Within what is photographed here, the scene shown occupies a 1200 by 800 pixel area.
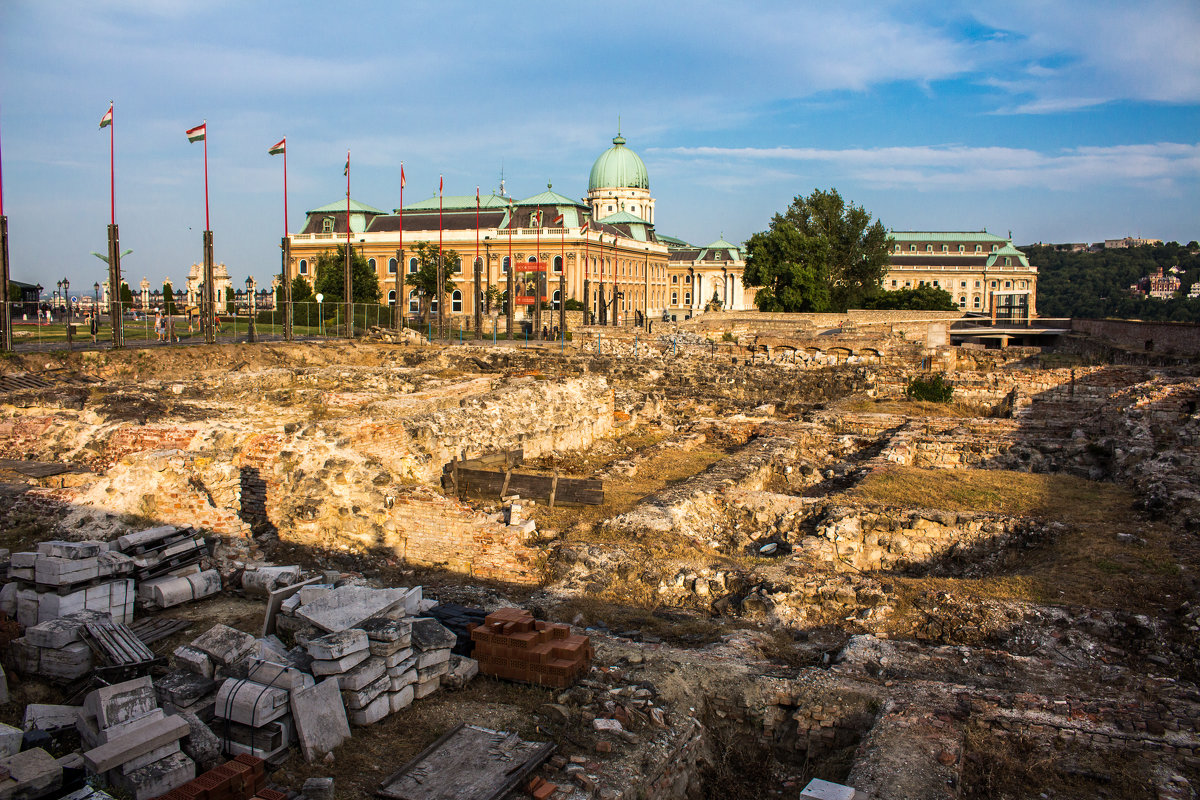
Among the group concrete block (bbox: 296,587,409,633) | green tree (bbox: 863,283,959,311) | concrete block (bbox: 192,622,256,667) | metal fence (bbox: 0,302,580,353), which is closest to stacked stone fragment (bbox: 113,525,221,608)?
concrete block (bbox: 192,622,256,667)

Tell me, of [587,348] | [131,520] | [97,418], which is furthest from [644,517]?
[587,348]

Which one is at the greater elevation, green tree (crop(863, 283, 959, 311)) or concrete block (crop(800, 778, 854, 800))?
green tree (crop(863, 283, 959, 311))

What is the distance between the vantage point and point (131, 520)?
34.2 ft

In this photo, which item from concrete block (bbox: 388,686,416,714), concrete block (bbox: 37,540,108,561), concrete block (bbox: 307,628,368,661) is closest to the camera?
concrete block (bbox: 307,628,368,661)

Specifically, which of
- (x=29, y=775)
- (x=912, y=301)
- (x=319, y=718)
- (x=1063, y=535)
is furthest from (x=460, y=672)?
(x=912, y=301)

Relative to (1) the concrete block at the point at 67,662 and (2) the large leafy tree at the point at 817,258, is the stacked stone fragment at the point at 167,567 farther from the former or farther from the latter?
(2) the large leafy tree at the point at 817,258

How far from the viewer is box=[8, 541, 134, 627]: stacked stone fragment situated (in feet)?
24.7

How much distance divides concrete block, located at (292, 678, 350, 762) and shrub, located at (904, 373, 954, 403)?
22.4m

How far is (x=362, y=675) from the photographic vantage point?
6215 mm

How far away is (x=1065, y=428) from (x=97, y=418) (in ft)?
64.7

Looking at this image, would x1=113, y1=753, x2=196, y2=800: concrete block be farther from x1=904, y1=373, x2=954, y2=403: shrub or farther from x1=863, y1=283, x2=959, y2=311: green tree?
x1=863, y1=283, x2=959, y2=311: green tree

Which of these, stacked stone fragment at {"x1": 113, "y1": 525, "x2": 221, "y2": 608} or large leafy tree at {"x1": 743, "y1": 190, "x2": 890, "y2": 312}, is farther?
large leafy tree at {"x1": 743, "y1": 190, "x2": 890, "y2": 312}

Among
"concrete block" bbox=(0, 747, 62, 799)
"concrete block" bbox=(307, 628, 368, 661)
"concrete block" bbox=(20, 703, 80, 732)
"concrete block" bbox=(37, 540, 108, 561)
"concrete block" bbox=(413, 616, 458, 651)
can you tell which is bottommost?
"concrete block" bbox=(20, 703, 80, 732)

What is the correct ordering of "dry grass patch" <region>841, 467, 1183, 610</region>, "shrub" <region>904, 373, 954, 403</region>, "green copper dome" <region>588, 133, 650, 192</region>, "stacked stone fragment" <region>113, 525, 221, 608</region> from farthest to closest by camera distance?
"green copper dome" <region>588, 133, 650, 192</region>
"shrub" <region>904, 373, 954, 403</region>
"dry grass patch" <region>841, 467, 1183, 610</region>
"stacked stone fragment" <region>113, 525, 221, 608</region>
